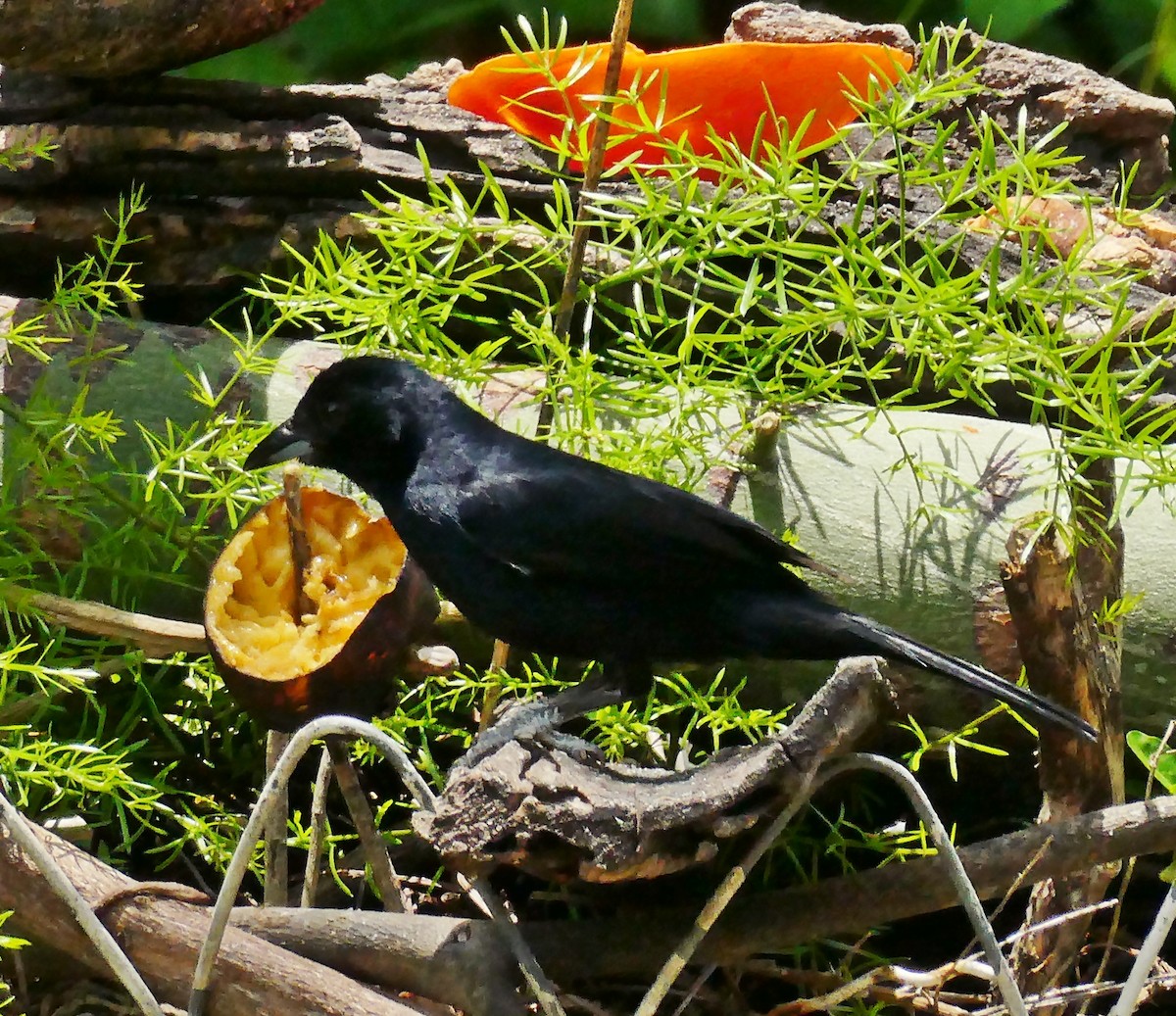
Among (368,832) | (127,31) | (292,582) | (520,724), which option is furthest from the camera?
(127,31)

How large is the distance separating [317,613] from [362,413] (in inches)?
9.1

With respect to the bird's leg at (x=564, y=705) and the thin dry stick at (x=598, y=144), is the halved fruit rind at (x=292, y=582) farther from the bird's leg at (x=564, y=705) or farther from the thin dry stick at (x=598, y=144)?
the thin dry stick at (x=598, y=144)

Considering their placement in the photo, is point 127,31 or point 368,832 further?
point 127,31

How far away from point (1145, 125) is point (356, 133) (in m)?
1.23

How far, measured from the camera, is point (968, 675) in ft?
3.55

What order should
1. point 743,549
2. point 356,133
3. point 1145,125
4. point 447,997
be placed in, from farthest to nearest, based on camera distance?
point 1145,125
point 356,133
point 743,549
point 447,997

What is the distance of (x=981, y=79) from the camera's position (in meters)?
2.04

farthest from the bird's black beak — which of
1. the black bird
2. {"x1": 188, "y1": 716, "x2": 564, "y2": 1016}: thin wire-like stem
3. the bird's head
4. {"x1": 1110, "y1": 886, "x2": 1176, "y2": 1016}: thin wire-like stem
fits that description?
{"x1": 1110, "y1": 886, "x2": 1176, "y2": 1016}: thin wire-like stem

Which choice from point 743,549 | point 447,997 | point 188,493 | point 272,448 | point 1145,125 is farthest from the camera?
point 1145,125

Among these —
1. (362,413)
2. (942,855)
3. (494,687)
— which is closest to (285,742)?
(494,687)

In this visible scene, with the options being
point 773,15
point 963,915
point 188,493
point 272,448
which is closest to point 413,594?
point 272,448

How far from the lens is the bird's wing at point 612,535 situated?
46.9 inches

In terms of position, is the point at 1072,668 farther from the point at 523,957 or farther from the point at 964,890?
the point at 523,957

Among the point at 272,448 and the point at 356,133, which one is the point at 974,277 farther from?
the point at 356,133
